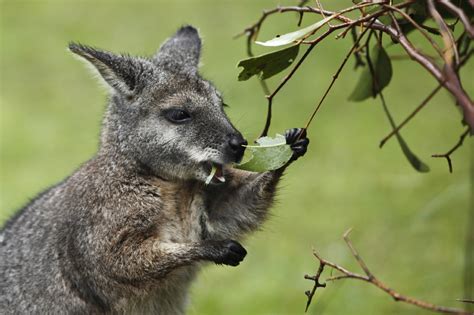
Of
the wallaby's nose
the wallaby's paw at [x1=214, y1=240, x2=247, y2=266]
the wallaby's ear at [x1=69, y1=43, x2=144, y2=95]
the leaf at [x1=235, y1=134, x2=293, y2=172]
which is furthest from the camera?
the wallaby's ear at [x1=69, y1=43, x2=144, y2=95]

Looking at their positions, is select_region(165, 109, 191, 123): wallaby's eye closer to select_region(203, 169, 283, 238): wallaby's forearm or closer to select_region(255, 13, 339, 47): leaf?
select_region(203, 169, 283, 238): wallaby's forearm

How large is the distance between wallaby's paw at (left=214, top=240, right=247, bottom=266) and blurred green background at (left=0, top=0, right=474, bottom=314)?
2.08 ft

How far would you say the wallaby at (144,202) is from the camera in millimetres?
3920

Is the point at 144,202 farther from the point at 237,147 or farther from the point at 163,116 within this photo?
the point at 237,147

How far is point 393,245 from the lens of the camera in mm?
6957

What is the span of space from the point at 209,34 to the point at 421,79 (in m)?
2.73

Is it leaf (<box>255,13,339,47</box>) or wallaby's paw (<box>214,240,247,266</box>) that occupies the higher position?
leaf (<box>255,13,339,47</box>)

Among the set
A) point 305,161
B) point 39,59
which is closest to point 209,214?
point 305,161

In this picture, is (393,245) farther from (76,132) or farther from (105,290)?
(76,132)

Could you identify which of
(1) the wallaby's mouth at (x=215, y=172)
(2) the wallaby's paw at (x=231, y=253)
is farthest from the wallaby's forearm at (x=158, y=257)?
(1) the wallaby's mouth at (x=215, y=172)

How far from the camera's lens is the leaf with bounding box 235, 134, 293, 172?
131 inches

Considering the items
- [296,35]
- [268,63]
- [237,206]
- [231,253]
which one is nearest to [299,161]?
[237,206]

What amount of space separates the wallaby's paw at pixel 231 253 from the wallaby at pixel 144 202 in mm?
145

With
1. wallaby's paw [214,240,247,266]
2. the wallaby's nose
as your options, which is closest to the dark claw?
the wallaby's nose
